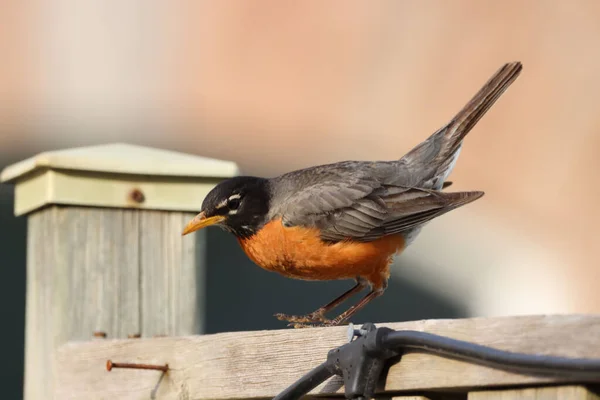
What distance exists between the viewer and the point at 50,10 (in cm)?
1194

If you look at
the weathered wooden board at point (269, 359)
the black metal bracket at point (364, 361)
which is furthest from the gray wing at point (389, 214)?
the black metal bracket at point (364, 361)

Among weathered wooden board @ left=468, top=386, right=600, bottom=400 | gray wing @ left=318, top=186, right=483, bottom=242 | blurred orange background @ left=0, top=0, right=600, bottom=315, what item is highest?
blurred orange background @ left=0, top=0, right=600, bottom=315

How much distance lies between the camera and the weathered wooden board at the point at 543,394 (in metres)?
2.13

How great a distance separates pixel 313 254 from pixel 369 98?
8.09 m

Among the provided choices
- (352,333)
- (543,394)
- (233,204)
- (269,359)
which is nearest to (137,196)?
(233,204)

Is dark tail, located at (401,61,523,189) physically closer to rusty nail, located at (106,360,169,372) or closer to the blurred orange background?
rusty nail, located at (106,360,169,372)

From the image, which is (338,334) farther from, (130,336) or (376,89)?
(376,89)

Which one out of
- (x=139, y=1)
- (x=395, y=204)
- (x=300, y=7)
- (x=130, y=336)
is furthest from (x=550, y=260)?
(x=130, y=336)

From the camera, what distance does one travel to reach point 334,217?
4.78 meters

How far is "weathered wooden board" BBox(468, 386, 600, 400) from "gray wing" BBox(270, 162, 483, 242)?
2.38 metres

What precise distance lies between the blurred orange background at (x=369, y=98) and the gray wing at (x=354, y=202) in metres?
4.88

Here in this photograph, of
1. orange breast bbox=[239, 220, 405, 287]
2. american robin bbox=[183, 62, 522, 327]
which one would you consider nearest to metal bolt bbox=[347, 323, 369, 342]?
american robin bbox=[183, 62, 522, 327]

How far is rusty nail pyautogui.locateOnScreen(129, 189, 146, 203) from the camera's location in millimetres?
3832

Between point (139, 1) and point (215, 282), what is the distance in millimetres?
4556
